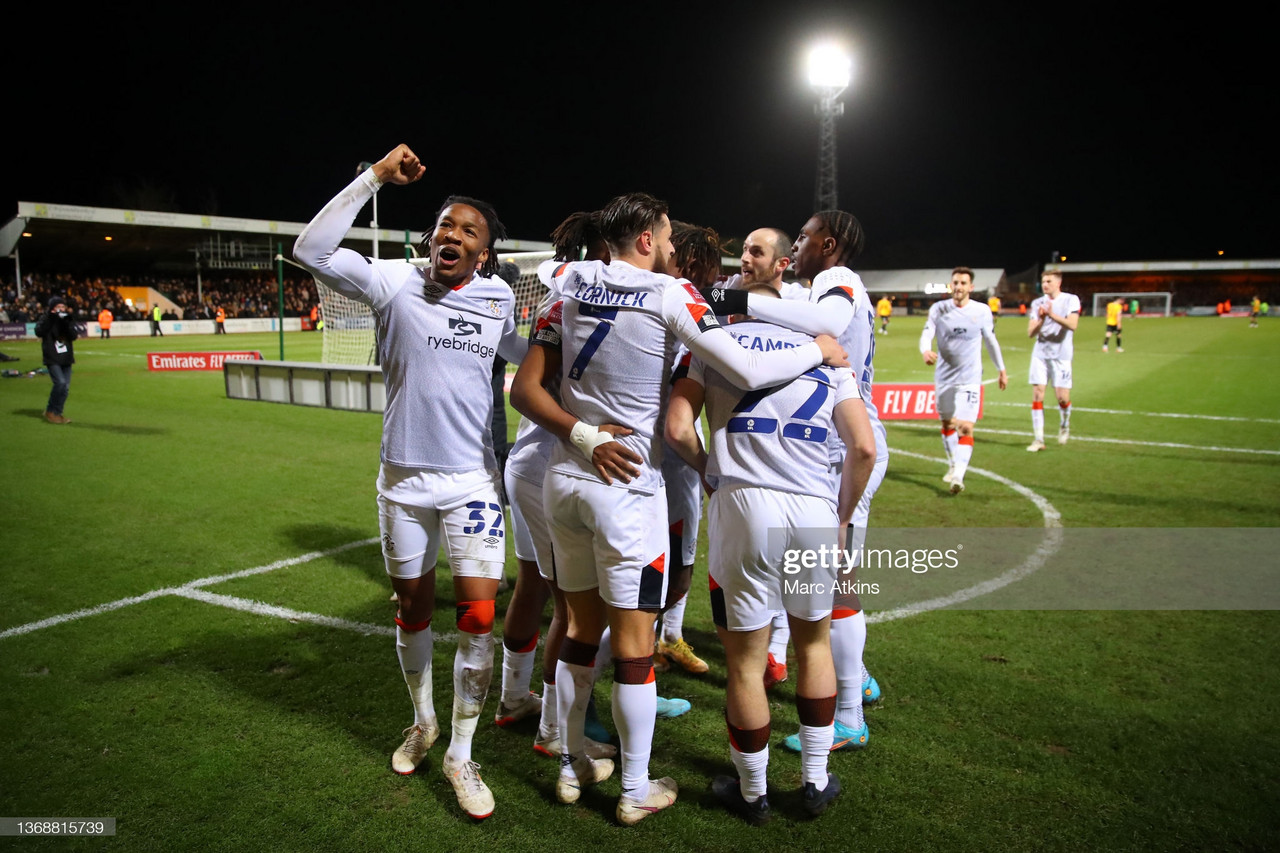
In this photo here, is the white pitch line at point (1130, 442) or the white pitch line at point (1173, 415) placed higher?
the white pitch line at point (1173, 415)

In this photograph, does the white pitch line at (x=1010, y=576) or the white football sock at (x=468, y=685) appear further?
the white pitch line at (x=1010, y=576)

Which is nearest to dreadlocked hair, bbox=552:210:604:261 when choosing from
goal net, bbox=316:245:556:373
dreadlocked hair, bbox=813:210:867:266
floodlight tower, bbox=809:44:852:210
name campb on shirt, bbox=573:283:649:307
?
name campb on shirt, bbox=573:283:649:307

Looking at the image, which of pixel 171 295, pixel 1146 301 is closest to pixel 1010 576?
pixel 171 295

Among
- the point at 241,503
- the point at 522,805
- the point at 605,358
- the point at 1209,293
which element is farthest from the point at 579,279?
the point at 1209,293

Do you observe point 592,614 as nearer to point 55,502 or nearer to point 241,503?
point 241,503

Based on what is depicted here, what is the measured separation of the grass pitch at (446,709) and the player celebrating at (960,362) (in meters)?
0.70

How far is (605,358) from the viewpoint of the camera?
3041 millimetres

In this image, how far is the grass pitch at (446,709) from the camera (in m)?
3.16

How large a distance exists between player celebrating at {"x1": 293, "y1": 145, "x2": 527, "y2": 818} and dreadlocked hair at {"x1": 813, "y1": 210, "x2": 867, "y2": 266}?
1633mm

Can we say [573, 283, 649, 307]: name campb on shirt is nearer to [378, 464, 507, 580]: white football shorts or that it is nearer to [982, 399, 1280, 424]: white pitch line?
[378, 464, 507, 580]: white football shorts


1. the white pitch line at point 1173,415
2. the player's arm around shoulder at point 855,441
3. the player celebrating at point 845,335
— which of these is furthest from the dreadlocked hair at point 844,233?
the white pitch line at point 1173,415

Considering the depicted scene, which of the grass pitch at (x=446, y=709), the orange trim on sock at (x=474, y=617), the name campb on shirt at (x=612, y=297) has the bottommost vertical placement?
the grass pitch at (x=446, y=709)

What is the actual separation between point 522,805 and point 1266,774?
3.22 meters

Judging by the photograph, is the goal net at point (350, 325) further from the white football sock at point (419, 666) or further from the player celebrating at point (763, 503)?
the player celebrating at point (763, 503)
